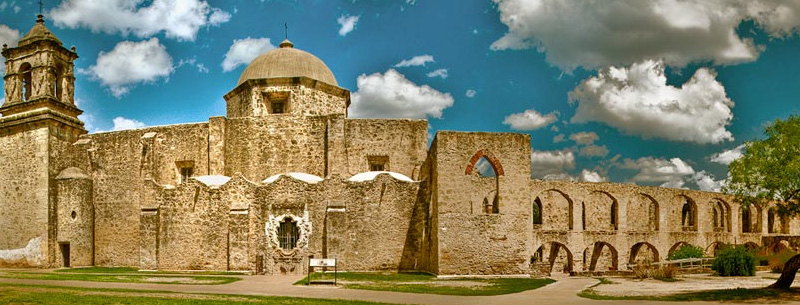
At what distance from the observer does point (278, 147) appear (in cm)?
2850

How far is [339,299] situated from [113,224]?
19.1 m

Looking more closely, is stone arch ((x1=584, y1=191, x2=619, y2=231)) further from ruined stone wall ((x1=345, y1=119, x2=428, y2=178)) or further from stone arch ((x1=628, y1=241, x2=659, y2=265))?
ruined stone wall ((x1=345, y1=119, x2=428, y2=178))

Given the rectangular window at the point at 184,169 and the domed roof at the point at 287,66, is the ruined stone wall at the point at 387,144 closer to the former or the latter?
the domed roof at the point at 287,66

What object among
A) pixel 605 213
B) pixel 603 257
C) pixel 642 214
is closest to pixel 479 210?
pixel 605 213

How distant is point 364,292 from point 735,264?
1492cm

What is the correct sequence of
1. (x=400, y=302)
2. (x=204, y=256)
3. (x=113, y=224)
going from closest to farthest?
(x=400, y=302), (x=204, y=256), (x=113, y=224)

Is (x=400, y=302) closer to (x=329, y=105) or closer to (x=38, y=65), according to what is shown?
(x=329, y=105)

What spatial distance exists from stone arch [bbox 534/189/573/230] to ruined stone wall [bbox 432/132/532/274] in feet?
36.0

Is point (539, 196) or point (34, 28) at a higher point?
point (34, 28)

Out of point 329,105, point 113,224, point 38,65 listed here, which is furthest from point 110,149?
point 329,105

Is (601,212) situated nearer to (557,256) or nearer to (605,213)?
(605,213)

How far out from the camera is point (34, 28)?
3222 cm

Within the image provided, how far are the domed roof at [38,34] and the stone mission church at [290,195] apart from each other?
11 cm

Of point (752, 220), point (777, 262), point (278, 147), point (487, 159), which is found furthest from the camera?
point (752, 220)
